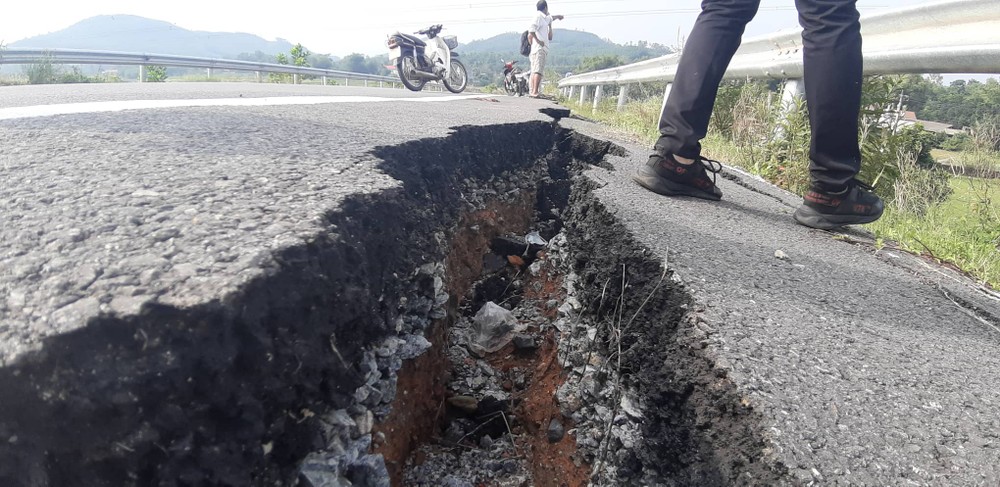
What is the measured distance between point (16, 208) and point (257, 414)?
0.73 m

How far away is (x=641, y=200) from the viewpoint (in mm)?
2186

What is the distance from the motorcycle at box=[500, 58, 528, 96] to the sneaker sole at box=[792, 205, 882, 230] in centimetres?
1161

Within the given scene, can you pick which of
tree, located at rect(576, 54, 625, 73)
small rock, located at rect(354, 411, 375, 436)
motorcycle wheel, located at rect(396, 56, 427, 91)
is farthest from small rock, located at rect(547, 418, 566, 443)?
tree, located at rect(576, 54, 625, 73)

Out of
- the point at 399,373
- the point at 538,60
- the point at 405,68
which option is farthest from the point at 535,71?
the point at 399,373

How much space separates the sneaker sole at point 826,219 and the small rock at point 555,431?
132 cm

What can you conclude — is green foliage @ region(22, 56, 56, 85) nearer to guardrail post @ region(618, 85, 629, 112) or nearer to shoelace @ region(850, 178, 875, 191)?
guardrail post @ region(618, 85, 629, 112)

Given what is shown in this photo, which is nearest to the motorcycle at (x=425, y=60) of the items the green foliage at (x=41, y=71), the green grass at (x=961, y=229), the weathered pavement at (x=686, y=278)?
the green foliage at (x=41, y=71)

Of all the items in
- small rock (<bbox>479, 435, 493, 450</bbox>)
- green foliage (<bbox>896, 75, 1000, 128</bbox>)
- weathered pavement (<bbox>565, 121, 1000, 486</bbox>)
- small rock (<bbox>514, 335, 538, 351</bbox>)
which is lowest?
small rock (<bbox>479, 435, 493, 450</bbox>)

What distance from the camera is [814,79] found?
1.92 meters

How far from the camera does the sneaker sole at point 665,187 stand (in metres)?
2.35

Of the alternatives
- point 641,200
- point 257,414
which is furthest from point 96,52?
point 257,414

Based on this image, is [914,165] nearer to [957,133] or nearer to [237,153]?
[957,133]

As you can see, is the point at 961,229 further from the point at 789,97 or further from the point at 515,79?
the point at 515,79

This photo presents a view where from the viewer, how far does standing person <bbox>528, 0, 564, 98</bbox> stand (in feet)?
33.4
